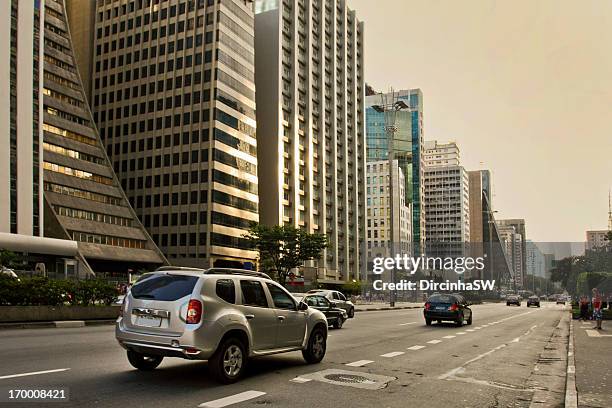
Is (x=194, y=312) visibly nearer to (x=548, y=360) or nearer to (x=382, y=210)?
(x=548, y=360)

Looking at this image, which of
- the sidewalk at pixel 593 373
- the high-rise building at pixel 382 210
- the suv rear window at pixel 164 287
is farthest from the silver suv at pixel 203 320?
the high-rise building at pixel 382 210

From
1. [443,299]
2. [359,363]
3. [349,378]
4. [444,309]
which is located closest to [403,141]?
[443,299]

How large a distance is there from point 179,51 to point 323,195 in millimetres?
39574

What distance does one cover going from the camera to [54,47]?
84.8 m

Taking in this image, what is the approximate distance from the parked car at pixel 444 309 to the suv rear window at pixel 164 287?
19836mm

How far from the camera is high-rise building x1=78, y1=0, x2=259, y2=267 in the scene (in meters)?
89.9

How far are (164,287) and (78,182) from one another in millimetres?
77423

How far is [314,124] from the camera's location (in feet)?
396

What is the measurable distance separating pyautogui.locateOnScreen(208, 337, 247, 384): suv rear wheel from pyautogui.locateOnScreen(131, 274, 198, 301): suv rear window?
1.01 meters

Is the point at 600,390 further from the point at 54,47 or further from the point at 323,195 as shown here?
the point at 323,195

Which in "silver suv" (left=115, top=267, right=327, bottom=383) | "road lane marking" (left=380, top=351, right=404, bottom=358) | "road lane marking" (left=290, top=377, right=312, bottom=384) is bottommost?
"road lane marking" (left=380, top=351, right=404, bottom=358)

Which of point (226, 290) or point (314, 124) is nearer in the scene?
point (226, 290)

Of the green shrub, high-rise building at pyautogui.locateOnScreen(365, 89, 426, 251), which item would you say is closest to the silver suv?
the green shrub

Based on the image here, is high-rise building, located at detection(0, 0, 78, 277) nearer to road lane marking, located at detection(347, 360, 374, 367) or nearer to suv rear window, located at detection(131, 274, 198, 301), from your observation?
road lane marking, located at detection(347, 360, 374, 367)
